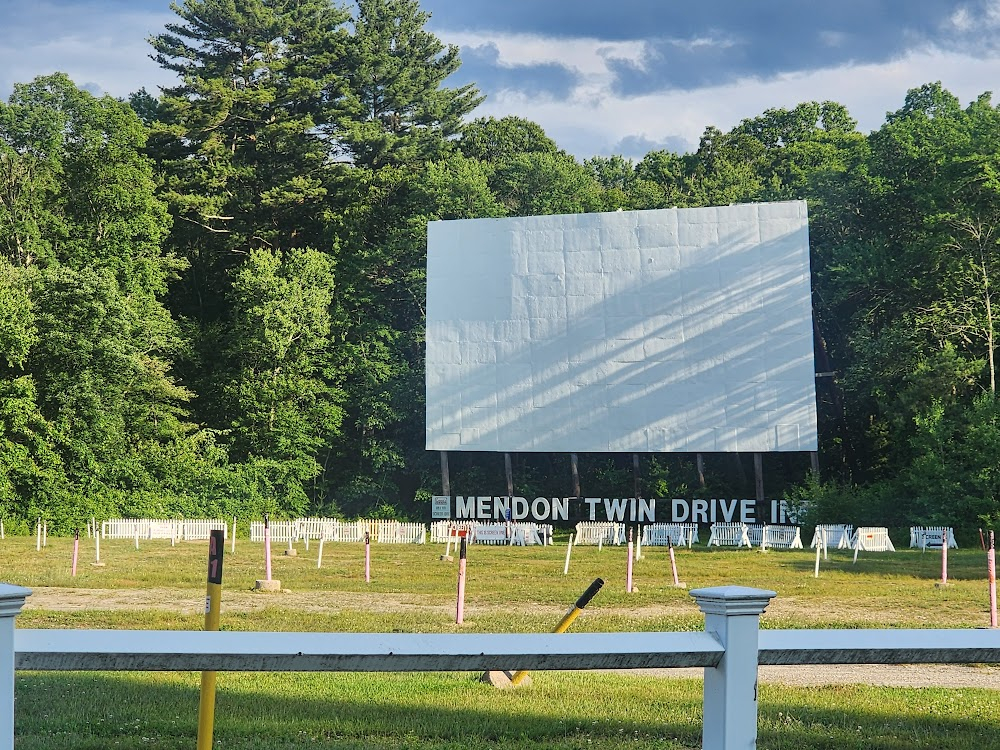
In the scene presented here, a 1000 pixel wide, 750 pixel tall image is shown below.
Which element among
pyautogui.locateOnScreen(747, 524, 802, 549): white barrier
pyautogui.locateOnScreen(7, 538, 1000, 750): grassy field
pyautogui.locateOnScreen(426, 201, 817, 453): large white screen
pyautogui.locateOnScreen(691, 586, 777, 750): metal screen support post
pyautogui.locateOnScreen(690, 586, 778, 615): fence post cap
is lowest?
pyautogui.locateOnScreen(7, 538, 1000, 750): grassy field

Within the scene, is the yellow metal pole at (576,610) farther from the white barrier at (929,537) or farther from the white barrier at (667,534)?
the white barrier at (667,534)

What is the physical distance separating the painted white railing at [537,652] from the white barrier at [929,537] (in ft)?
105

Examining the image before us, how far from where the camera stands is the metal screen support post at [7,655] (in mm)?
4344

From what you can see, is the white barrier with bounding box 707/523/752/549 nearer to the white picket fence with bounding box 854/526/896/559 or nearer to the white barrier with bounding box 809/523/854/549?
the white barrier with bounding box 809/523/854/549

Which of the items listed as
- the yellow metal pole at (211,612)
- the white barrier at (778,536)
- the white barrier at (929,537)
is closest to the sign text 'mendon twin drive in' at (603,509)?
the white barrier at (778,536)

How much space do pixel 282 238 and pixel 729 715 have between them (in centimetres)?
5288

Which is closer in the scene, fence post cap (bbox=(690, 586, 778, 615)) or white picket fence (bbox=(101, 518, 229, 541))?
fence post cap (bbox=(690, 586, 778, 615))

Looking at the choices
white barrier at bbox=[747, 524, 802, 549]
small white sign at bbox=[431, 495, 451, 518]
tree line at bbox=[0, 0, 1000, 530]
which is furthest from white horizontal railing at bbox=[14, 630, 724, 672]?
small white sign at bbox=[431, 495, 451, 518]

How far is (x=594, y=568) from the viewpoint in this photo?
28734 mm

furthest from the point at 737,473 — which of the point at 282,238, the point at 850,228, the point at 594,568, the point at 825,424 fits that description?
the point at 282,238

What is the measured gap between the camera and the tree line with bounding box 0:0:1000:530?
41.2 m

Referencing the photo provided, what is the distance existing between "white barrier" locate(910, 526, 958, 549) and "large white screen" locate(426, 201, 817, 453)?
408 cm

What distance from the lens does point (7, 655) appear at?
439 centimetres

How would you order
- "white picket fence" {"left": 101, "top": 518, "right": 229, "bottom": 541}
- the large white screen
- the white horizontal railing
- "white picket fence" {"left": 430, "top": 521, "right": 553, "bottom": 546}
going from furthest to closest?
1. "white picket fence" {"left": 430, "top": 521, "right": 553, "bottom": 546}
2. "white picket fence" {"left": 101, "top": 518, "right": 229, "bottom": 541}
3. the large white screen
4. the white horizontal railing
